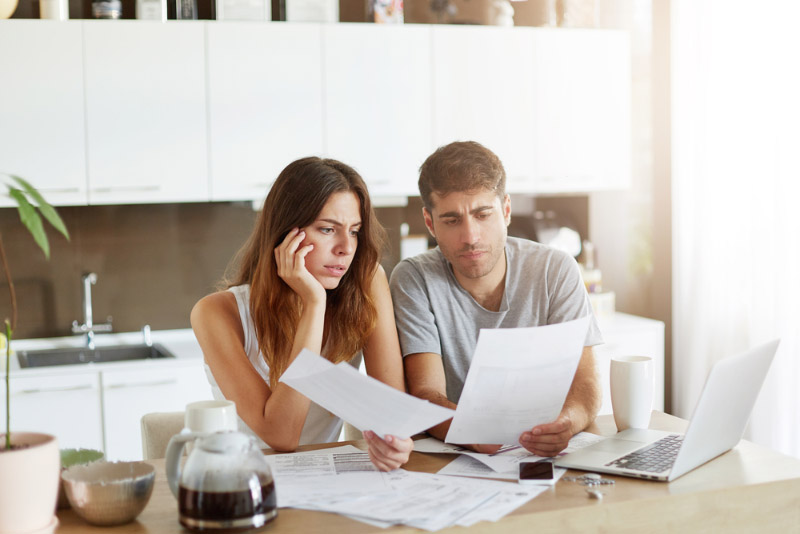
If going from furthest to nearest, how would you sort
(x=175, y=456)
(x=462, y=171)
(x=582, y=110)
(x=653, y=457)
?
(x=582, y=110)
(x=462, y=171)
(x=653, y=457)
(x=175, y=456)

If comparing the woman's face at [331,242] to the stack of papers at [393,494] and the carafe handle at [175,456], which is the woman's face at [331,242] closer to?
the stack of papers at [393,494]

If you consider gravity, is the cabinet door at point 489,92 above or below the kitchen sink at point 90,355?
above

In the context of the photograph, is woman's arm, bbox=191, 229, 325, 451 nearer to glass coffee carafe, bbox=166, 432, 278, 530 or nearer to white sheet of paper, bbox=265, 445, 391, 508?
white sheet of paper, bbox=265, 445, 391, 508

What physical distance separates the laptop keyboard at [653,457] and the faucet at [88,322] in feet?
7.88

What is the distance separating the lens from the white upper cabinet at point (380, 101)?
11.1 feet

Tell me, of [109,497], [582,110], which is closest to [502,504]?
[109,497]

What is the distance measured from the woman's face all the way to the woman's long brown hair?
0.02 meters

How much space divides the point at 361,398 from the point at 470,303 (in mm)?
719

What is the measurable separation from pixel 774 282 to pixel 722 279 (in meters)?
0.29

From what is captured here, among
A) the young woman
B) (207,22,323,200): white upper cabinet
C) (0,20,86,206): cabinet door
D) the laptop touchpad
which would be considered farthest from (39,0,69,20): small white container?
the laptop touchpad

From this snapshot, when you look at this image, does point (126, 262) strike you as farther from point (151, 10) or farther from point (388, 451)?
point (388, 451)

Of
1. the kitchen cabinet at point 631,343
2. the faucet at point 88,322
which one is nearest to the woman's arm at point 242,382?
the faucet at point 88,322

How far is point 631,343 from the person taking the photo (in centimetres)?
359

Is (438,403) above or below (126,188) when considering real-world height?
below
